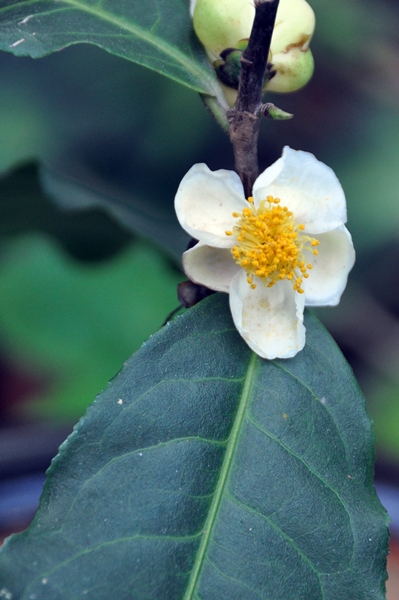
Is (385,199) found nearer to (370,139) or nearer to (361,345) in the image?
(370,139)

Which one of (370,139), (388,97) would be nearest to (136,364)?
(370,139)

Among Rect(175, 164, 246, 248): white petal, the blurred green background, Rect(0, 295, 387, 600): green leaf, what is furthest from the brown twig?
the blurred green background

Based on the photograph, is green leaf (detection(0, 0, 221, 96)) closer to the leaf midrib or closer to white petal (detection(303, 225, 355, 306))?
white petal (detection(303, 225, 355, 306))

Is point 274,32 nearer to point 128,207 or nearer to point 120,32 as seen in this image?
point 120,32

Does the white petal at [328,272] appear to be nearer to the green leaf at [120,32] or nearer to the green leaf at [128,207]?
the green leaf at [120,32]

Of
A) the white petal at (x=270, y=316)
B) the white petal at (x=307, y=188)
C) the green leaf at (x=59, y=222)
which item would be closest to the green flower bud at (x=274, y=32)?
the white petal at (x=307, y=188)
